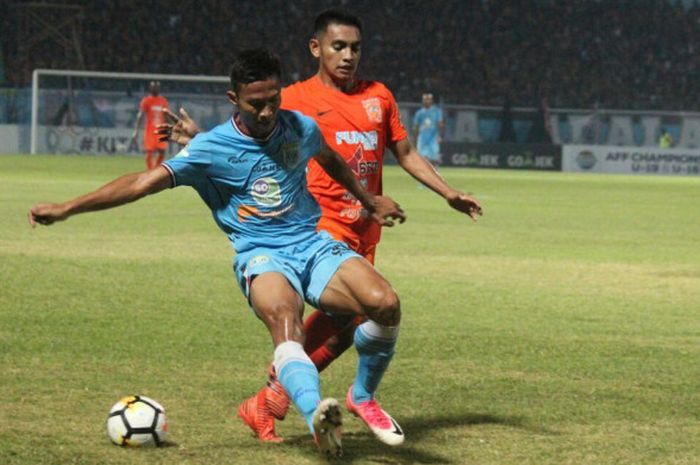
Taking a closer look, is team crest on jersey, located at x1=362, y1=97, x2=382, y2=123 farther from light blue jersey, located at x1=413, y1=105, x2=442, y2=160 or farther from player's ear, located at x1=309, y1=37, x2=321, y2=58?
light blue jersey, located at x1=413, y1=105, x2=442, y2=160

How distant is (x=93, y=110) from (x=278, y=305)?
38214 mm

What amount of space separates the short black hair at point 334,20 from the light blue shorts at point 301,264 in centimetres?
134

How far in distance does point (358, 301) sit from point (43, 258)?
8.62 meters

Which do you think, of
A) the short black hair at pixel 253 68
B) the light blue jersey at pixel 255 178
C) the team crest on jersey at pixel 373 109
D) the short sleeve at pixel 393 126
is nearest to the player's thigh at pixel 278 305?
the light blue jersey at pixel 255 178

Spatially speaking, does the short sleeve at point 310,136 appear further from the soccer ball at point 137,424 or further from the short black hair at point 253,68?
the soccer ball at point 137,424

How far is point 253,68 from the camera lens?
5.57 m

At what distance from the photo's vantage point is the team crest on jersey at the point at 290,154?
5852 millimetres

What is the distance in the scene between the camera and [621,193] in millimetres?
30359

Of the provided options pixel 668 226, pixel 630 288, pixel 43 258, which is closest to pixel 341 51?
pixel 630 288

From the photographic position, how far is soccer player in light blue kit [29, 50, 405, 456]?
18.1ft

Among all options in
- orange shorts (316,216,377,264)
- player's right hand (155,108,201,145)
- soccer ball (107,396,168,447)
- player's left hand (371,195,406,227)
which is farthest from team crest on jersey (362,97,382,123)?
soccer ball (107,396,168,447)

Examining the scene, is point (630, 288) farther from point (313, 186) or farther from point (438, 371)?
point (313, 186)

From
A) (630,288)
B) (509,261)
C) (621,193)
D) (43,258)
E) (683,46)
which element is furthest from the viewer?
(683,46)

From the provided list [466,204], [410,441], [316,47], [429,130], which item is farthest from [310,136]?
[429,130]
